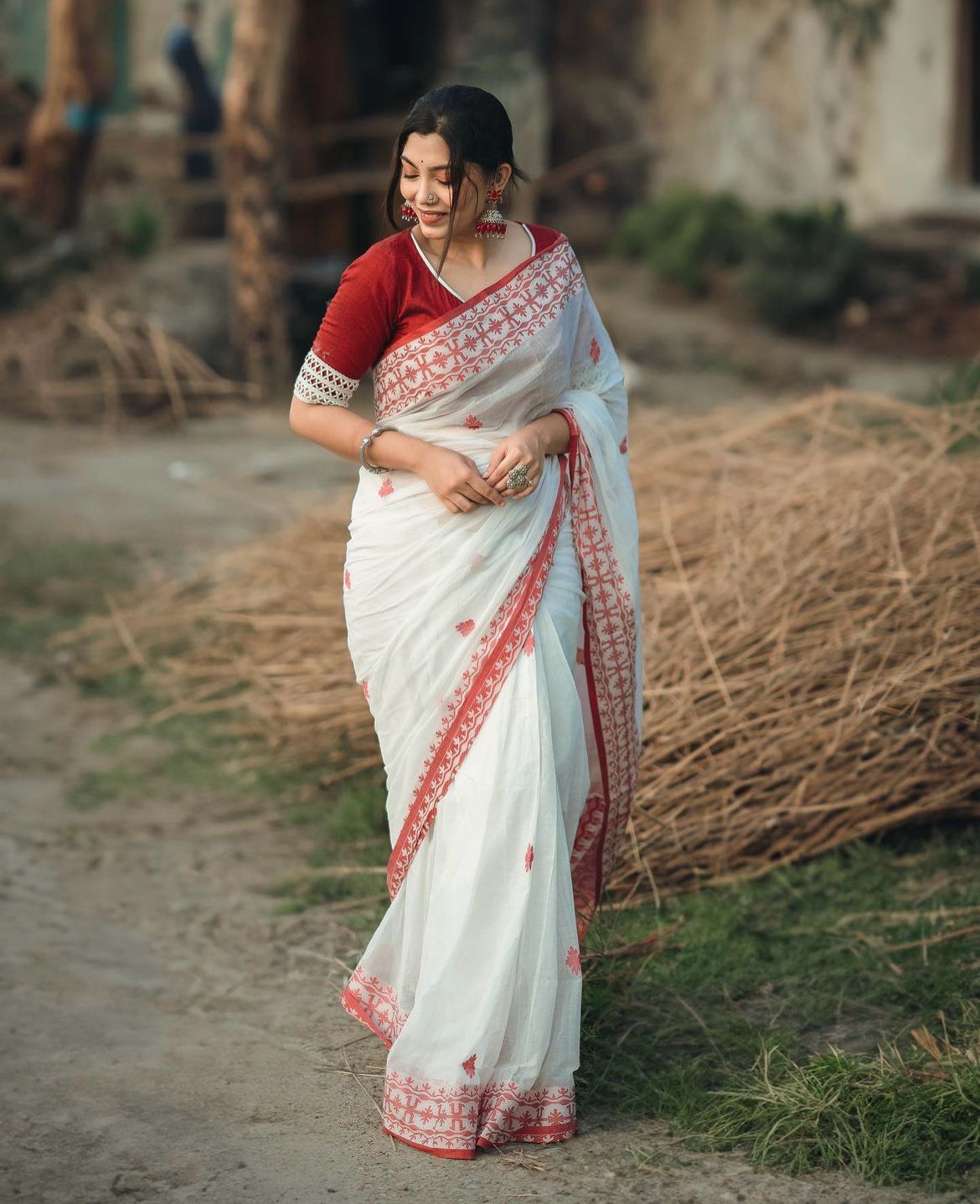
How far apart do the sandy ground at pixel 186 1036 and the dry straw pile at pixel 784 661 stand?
51 cm

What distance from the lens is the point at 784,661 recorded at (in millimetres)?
3764

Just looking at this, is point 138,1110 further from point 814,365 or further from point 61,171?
point 61,171

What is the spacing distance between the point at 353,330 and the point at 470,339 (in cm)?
20

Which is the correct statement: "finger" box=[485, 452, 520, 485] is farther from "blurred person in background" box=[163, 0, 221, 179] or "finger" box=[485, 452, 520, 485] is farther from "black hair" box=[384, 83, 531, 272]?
"blurred person in background" box=[163, 0, 221, 179]

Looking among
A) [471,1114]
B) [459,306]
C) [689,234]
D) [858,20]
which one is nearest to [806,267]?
[689,234]

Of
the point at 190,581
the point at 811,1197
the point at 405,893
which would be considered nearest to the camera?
the point at 811,1197

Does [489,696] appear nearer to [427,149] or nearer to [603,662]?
[603,662]

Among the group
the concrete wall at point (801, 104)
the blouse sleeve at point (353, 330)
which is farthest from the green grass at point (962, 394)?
the concrete wall at point (801, 104)

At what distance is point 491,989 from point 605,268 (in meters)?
9.63

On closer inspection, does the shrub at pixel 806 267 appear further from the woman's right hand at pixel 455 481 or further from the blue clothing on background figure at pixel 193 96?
the woman's right hand at pixel 455 481

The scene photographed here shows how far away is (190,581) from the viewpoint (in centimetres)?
546

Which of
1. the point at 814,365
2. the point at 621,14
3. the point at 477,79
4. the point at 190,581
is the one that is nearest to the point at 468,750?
the point at 190,581

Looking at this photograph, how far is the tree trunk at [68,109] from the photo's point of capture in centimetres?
995

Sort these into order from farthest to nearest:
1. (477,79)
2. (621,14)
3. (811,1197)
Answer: (621,14) → (477,79) → (811,1197)
